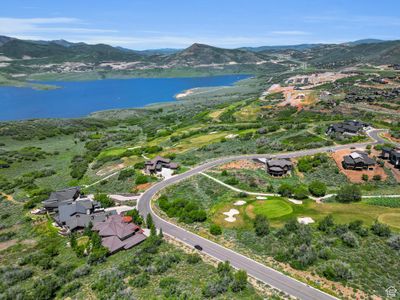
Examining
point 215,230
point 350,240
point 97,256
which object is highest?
point 350,240

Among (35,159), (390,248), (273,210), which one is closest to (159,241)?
(273,210)

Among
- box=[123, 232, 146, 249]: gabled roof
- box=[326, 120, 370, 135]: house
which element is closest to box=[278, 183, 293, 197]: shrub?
box=[123, 232, 146, 249]: gabled roof

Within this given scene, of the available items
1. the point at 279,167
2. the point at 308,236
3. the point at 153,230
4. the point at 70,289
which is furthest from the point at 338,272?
the point at 279,167

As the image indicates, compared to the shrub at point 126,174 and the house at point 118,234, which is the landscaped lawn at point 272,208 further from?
the shrub at point 126,174

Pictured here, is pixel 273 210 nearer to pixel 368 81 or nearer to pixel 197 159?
pixel 197 159

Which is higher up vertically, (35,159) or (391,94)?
(391,94)

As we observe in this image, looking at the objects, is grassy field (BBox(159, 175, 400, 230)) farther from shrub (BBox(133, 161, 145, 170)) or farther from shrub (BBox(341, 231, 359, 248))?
shrub (BBox(133, 161, 145, 170))

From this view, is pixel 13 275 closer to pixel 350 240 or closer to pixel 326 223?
pixel 326 223
